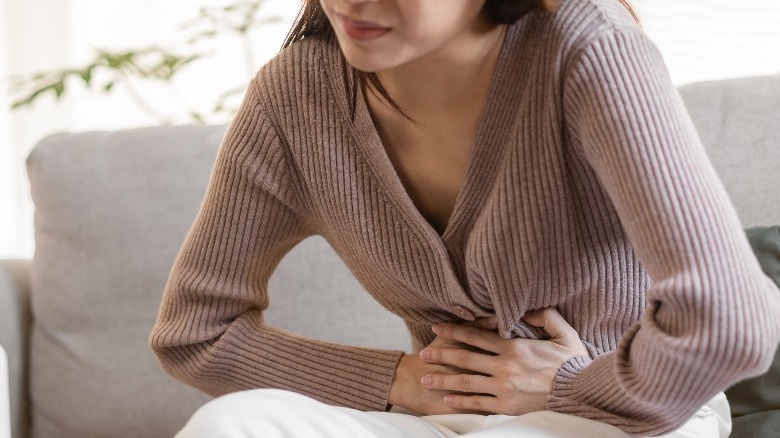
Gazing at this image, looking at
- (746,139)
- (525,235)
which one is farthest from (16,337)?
(746,139)

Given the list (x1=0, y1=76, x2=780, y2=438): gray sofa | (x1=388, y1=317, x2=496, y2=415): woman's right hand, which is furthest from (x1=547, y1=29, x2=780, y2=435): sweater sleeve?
(x1=0, y1=76, x2=780, y2=438): gray sofa

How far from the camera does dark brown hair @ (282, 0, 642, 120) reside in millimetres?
996

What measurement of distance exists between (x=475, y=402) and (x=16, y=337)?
3.31 ft

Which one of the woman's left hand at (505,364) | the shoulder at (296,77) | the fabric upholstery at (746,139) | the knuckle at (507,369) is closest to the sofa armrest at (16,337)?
the shoulder at (296,77)

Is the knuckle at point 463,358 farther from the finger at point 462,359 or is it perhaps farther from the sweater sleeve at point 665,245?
the sweater sleeve at point 665,245

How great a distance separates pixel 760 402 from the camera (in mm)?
1336

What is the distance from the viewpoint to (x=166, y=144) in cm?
178

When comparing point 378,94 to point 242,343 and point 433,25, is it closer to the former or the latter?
point 433,25

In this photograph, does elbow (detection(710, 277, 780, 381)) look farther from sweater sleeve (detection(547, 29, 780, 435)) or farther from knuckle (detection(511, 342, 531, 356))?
knuckle (detection(511, 342, 531, 356))

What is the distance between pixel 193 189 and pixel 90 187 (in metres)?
0.19

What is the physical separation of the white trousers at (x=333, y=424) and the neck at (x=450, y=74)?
367 mm

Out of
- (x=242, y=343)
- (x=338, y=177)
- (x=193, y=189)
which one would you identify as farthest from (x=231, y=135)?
(x=193, y=189)

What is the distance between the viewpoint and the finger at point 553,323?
3.57 feet

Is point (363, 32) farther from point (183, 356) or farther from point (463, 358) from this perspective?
point (183, 356)
